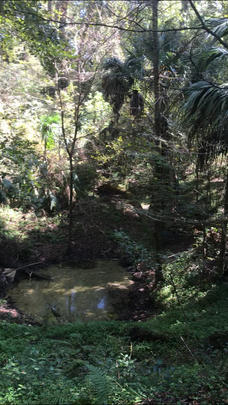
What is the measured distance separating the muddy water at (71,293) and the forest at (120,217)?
0.05 meters

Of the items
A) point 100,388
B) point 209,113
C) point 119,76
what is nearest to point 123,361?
point 100,388

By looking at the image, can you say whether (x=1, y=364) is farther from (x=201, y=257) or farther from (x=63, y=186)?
(x=63, y=186)

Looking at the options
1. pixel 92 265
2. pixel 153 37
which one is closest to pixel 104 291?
pixel 92 265

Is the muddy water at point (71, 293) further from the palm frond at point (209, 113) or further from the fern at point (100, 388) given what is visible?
the palm frond at point (209, 113)

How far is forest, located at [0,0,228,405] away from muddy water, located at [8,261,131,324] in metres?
0.05

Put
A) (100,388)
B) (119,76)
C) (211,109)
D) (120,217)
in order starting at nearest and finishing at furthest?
(100,388)
(211,109)
(119,76)
(120,217)

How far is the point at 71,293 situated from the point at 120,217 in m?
4.57

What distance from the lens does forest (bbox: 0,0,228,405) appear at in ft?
12.0

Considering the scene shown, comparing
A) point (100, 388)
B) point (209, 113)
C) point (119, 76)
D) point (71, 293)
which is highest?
point (119, 76)

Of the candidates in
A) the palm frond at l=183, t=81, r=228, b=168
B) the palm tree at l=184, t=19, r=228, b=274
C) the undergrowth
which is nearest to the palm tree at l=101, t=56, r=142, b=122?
the palm tree at l=184, t=19, r=228, b=274

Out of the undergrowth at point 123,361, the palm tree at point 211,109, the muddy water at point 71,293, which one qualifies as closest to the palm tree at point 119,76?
the palm tree at point 211,109

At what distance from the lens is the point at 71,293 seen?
28.6 feet

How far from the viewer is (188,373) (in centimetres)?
353

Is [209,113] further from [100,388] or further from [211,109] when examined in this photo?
[100,388]
